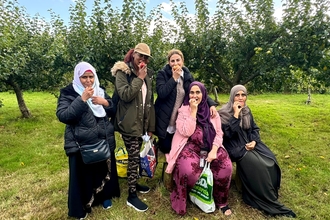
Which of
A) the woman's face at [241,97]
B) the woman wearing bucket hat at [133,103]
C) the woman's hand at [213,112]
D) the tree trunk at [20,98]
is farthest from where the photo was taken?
the tree trunk at [20,98]

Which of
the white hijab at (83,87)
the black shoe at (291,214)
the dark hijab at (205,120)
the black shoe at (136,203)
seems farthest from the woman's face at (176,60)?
the black shoe at (291,214)

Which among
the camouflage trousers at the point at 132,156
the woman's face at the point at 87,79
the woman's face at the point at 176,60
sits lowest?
the camouflage trousers at the point at 132,156

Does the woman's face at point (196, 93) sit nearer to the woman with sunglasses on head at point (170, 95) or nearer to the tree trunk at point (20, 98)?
the woman with sunglasses on head at point (170, 95)

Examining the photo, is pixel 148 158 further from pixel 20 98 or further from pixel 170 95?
pixel 20 98

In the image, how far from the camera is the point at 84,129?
2748 millimetres

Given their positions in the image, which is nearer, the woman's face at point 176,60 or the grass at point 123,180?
the grass at point 123,180

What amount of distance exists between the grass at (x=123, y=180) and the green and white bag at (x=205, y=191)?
0.10 metres

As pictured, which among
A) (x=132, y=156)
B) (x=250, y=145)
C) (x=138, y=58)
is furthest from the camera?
(x=250, y=145)

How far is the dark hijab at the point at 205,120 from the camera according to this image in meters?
3.34

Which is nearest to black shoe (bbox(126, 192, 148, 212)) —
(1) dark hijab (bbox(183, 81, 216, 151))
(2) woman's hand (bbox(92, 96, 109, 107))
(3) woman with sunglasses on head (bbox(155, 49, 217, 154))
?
(3) woman with sunglasses on head (bbox(155, 49, 217, 154))

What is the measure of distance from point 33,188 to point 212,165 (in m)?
2.85

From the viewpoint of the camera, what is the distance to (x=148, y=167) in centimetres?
356

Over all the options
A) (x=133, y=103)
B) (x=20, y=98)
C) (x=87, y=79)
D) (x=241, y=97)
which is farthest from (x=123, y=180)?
(x=20, y=98)

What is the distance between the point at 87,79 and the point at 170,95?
1186 mm
